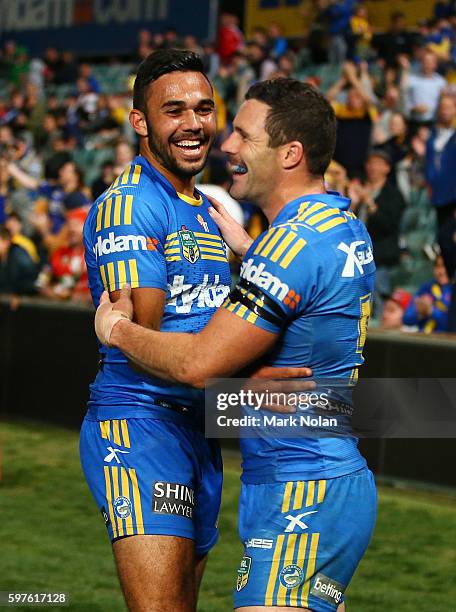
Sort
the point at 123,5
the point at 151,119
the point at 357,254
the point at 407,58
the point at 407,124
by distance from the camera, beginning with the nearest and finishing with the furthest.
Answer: the point at 357,254, the point at 151,119, the point at 407,124, the point at 407,58, the point at 123,5

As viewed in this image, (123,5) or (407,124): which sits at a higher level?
(123,5)

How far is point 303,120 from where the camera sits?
3496 millimetres

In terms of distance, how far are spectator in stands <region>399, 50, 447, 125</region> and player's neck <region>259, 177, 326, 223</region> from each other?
9.41 metres

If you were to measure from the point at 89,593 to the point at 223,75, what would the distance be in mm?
11800

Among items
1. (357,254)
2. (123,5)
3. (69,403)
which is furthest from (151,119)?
(123,5)

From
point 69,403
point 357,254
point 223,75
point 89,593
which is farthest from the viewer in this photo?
point 223,75

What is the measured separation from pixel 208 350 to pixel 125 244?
698mm

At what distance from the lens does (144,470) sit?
3.97 m

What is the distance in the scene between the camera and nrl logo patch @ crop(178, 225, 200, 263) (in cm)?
410

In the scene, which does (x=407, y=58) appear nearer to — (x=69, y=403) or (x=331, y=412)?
(x=69, y=403)

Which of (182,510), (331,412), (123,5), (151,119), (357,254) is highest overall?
(123,5)

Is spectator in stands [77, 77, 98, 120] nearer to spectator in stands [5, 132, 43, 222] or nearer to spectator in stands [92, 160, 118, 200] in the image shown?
spectator in stands [5, 132, 43, 222]

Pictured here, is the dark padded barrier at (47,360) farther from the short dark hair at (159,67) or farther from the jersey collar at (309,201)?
the jersey collar at (309,201)

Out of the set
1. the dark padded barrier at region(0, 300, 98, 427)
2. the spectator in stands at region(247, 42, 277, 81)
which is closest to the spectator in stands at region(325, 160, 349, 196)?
the dark padded barrier at region(0, 300, 98, 427)
